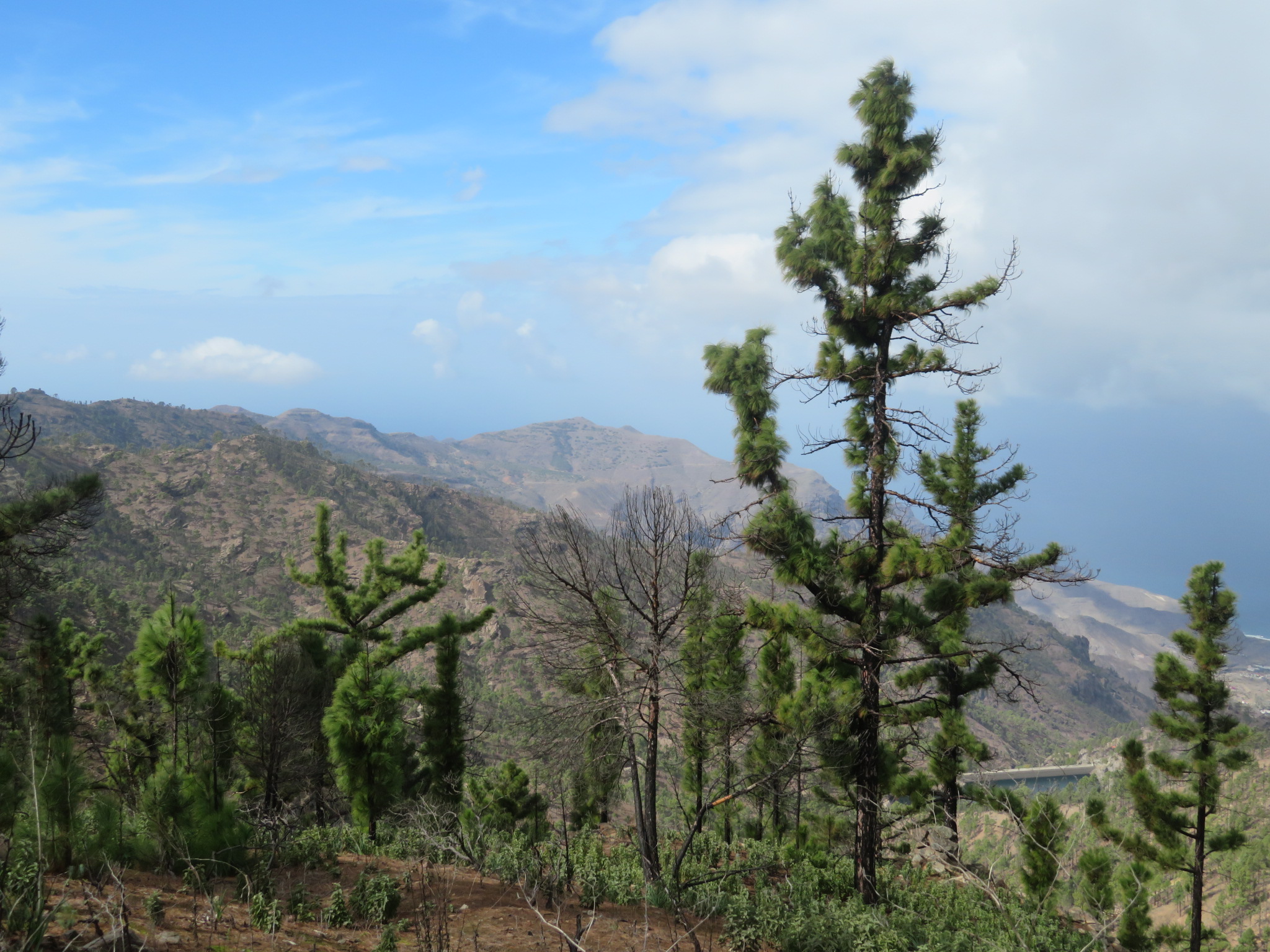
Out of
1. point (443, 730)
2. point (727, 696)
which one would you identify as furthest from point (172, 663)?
point (443, 730)

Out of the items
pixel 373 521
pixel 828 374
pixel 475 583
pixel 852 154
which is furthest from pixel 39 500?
pixel 373 521

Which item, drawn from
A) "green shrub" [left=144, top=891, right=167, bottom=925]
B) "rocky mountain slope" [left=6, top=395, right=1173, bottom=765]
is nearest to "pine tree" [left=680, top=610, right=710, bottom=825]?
"green shrub" [left=144, top=891, right=167, bottom=925]

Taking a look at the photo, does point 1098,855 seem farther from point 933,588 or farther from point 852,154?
point 852,154

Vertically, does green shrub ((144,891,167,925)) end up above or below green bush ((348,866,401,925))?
above

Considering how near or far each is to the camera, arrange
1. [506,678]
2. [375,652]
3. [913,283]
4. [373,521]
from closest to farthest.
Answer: [913,283] < [375,652] < [506,678] < [373,521]

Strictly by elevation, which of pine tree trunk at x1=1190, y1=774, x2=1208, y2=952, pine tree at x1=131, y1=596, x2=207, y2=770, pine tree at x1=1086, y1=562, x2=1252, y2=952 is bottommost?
pine tree trunk at x1=1190, y1=774, x2=1208, y2=952

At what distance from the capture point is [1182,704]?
15.6 meters

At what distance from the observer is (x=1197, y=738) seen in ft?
51.1

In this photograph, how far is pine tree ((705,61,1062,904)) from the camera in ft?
33.9

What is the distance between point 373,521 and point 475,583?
3654 cm

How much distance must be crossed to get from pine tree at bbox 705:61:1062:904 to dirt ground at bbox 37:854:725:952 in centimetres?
408

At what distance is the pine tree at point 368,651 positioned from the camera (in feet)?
49.4

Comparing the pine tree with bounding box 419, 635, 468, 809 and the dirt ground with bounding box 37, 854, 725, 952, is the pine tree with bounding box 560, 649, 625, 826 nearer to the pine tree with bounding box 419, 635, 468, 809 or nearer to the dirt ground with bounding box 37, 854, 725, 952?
the dirt ground with bounding box 37, 854, 725, 952

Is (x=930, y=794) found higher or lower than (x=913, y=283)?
lower
